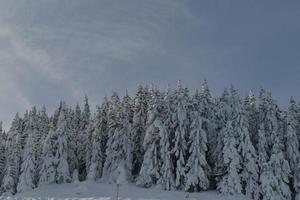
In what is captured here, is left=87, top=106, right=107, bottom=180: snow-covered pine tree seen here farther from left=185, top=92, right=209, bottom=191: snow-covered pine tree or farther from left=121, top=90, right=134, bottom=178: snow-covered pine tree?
left=185, top=92, right=209, bottom=191: snow-covered pine tree

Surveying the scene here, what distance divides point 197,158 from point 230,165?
571cm

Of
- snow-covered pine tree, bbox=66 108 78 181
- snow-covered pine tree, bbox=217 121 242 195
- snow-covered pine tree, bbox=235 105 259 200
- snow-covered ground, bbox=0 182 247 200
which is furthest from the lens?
snow-covered pine tree, bbox=66 108 78 181

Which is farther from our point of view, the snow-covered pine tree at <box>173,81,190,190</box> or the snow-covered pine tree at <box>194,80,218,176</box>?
the snow-covered pine tree at <box>194,80,218,176</box>

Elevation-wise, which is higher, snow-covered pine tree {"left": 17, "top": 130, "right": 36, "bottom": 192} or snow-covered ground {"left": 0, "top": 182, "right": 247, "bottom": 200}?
snow-covered pine tree {"left": 17, "top": 130, "right": 36, "bottom": 192}

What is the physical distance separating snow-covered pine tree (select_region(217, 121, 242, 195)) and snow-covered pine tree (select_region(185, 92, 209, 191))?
312 centimetres

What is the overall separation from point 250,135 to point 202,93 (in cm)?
1181

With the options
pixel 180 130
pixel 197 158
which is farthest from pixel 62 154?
pixel 197 158

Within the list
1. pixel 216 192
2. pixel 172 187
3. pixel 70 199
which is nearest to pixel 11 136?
pixel 70 199

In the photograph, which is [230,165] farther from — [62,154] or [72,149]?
[72,149]

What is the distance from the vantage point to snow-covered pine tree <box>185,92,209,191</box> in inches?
2931

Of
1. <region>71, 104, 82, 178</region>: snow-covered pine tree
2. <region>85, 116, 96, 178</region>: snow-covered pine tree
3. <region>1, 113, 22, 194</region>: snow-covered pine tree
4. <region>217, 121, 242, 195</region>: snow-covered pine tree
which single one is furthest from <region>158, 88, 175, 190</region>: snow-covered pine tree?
<region>1, 113, 22, 194</region>: snow-covered pine tree

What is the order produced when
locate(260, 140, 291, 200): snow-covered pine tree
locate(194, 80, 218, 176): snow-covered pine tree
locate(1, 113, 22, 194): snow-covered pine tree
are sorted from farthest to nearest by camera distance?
locate(1, 113, 22, 194): snow-covered pine tree, locate(194, 80, 218, 176): snow-covered pine tree, locate(260, 140, 291, 200): snow-covered pine tree

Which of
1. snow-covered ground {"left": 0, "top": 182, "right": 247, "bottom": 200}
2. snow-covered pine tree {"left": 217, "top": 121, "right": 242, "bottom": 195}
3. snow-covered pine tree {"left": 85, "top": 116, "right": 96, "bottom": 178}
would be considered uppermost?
snow-covered pine tree {"left": 85, "top": 116, "right": 96, "bottom": 178}

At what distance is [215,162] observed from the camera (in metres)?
79.4
